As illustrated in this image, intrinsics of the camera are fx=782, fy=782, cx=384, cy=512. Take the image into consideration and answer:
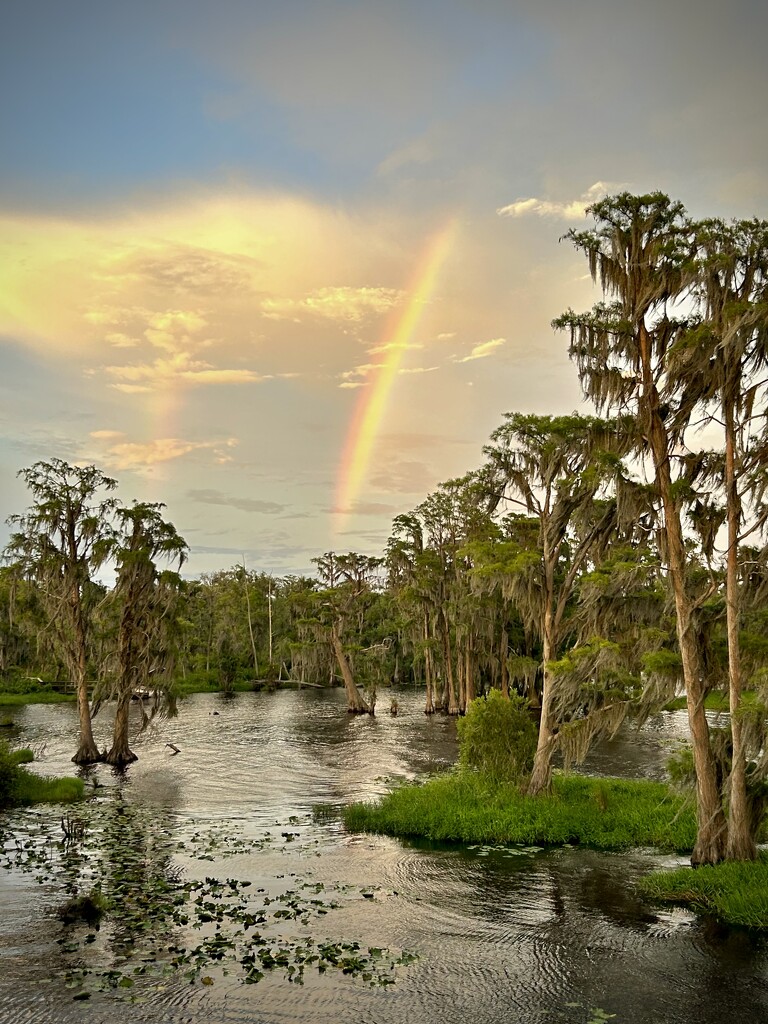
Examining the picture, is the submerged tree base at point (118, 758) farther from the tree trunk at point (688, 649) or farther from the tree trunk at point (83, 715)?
the tree trunk at point (688, 649)

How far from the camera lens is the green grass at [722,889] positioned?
43.5 feet

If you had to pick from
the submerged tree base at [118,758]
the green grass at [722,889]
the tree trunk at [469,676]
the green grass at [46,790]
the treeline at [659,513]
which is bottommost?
the submerged tree base at [118,758]

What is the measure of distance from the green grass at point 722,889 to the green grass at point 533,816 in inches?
145

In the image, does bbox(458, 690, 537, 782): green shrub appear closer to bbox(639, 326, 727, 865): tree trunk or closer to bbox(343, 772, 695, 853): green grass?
bbox(343, 772, 695, 853): green grass

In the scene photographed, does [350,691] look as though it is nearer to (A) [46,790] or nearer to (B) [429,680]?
(B) [429,680]

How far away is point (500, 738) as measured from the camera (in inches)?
894

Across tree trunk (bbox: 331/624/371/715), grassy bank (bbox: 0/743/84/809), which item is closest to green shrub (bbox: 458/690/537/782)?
grassy bank (bbox: 0/743/84/809)

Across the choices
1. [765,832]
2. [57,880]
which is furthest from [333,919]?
[765,832]

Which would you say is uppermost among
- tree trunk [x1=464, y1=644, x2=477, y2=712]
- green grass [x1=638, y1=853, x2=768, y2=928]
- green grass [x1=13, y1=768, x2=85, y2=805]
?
tree trunk [x1=464, y1=644, x2=477, y2=712]

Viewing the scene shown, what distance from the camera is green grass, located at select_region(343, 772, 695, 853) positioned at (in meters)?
19.6

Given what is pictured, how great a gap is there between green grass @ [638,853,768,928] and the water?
405mm

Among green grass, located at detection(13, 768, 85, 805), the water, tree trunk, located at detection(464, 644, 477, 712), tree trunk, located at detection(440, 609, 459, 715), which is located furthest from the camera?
tree trunk, located at detection(440, 609, 459, 715)

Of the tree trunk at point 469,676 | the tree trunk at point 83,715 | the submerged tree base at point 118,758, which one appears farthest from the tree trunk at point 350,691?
the tree trunk at point 83,715

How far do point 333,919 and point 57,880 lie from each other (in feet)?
19.5
